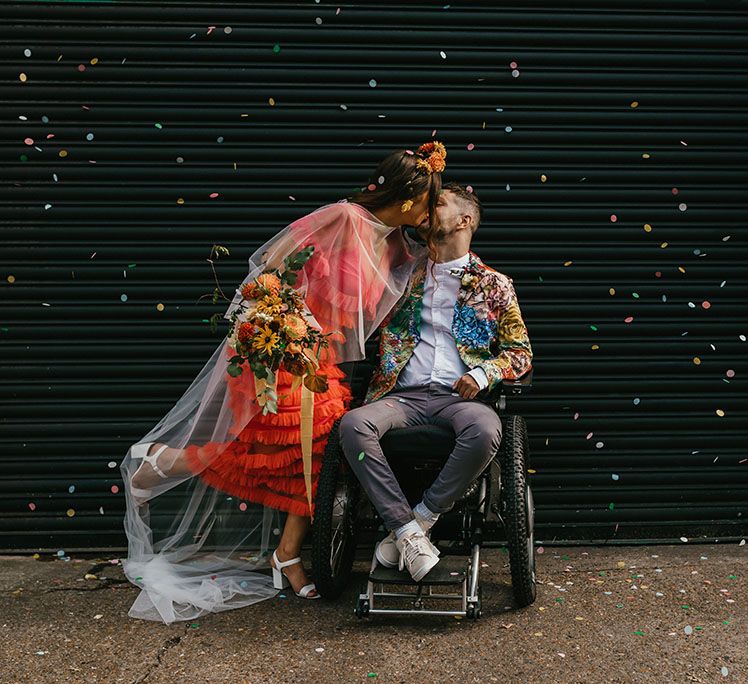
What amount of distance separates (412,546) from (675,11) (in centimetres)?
320

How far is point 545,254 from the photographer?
4.93 metres

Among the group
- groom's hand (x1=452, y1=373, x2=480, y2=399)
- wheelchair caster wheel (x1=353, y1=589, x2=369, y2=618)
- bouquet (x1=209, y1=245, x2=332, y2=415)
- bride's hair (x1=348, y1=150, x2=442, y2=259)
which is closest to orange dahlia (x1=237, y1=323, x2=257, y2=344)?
bouquet (x1=209, y1=245, x2=332, y2=415)

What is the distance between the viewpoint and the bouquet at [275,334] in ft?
12.9

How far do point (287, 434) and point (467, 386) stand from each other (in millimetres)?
829

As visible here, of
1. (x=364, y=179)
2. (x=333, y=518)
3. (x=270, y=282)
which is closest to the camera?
(x=333, y=518)

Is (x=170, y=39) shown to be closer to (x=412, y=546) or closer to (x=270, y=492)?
Result: (x=270, y=492)

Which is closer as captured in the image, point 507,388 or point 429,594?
point 429,594

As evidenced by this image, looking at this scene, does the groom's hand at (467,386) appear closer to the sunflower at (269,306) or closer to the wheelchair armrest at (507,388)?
the wheelchair armrest at (507,388)

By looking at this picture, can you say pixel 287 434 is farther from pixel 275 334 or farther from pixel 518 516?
pixel 518 516

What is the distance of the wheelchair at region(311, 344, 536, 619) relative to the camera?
3.84 meters

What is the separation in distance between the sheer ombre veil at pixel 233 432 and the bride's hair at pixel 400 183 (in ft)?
0.26

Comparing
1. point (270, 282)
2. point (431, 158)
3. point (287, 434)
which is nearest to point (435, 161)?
point (431, 158)

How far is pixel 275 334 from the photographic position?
393 centimetres

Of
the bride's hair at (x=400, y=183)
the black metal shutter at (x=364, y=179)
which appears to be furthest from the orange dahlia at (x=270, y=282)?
the black metal shutter at (x=364, y=179)
